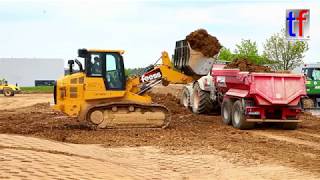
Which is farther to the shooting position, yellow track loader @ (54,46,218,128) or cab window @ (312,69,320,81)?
cab window @ (312,69,320,81)

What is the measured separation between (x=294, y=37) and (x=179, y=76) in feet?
34.7

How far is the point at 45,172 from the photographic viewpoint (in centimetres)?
804

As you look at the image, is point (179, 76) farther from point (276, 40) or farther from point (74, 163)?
point (276, 40)

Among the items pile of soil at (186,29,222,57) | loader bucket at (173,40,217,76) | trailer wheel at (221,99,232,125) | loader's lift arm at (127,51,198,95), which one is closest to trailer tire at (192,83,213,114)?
trailer wheel at (221,99,232,125)

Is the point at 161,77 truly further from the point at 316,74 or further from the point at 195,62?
the point at 316,74

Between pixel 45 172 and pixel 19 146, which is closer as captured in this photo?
pixel 45 172

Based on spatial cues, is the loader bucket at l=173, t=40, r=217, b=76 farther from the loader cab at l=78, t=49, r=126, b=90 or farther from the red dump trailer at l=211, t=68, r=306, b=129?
the loader cab at l=78, t=49, r=126, b=90

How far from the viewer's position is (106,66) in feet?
56.4

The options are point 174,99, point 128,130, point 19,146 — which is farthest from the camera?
point 174,99

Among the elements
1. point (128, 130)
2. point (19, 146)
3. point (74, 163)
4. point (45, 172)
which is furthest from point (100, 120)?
point (45, 172)

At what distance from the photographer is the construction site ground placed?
8891 mm

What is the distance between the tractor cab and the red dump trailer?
12.3ft

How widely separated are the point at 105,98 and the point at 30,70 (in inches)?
4402

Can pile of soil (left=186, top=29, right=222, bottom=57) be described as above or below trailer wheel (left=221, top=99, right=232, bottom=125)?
above
